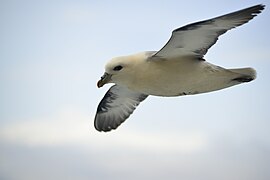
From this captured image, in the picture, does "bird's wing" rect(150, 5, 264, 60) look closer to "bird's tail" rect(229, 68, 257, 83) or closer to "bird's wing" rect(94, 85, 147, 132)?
"bird's tail" rect(229, 68, 257, 83)

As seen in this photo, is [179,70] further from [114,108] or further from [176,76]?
[114,108]

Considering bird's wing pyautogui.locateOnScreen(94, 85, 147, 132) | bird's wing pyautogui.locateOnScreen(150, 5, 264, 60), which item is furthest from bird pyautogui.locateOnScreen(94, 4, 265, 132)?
bird's wing pyautogui.locateOnScreen(94, 85, 147, 132)

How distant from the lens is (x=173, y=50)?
151 cm

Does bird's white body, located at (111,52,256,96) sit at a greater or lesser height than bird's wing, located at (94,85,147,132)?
lesser

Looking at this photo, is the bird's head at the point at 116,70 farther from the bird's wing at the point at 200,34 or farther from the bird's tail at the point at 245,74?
the bird's tail at the point at 245,74

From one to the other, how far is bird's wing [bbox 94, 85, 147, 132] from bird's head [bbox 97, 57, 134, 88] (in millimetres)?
390

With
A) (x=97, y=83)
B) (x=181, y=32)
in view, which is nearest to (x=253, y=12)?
(x=181, y=32)

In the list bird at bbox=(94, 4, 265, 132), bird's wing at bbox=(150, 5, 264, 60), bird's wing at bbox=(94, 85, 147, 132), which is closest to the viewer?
bird's wing at bbox=(150, 5, 264, 60)

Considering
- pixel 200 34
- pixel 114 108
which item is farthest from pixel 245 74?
pixel 114 108

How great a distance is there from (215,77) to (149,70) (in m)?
0.17

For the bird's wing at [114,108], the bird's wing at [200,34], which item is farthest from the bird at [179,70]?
the bird's wing at [114,108]

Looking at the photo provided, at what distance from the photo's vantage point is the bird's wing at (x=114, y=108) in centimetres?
192

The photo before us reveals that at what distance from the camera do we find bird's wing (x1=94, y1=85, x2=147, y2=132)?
1.92 meters

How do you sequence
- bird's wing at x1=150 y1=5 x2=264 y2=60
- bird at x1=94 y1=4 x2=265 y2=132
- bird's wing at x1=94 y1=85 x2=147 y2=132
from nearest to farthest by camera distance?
bird's wing at x1=150 y1=5 x2=264 y2=60, bird at x1=94 y1=4 x2=265 y2=132, bird's wing at x1=94 y1=85 x2=147 y2=132
